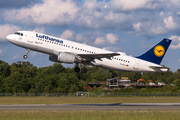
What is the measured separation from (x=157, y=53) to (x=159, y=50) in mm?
816

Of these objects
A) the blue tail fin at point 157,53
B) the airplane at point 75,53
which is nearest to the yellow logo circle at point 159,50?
the blue tail fin at point 157,53

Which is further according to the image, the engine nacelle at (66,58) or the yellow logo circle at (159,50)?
the yellow logo circle at (159,50)

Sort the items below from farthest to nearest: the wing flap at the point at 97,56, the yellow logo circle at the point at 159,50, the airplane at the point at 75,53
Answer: the yellow logo circle at the point at 159,50 < the wing flap at the point at 97,56 < the airplane at the point at 75,53

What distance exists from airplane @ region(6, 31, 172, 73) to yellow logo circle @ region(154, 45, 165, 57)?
226cm

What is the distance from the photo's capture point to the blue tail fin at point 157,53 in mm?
53781

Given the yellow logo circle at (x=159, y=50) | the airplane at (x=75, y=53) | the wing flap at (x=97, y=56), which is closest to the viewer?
the airplane at (x=75, y=53)

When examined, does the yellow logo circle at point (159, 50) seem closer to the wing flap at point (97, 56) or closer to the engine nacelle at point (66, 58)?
the wing flap at point (97, 56)

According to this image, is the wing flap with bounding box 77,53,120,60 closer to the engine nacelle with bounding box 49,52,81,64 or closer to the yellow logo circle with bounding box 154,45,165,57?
the engine nacelle with bounding box 49,52,81,64

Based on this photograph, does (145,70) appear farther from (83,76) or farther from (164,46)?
(83,76)

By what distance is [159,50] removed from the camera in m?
54.4

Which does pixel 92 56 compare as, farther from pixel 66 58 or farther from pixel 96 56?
pixel 66 58

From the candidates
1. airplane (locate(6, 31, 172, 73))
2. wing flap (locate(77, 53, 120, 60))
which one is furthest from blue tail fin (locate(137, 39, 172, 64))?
wing flap (locate(77, 53, 120, 60))

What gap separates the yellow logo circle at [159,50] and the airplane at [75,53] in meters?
2.26

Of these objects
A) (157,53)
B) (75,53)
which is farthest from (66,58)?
(157,53)
